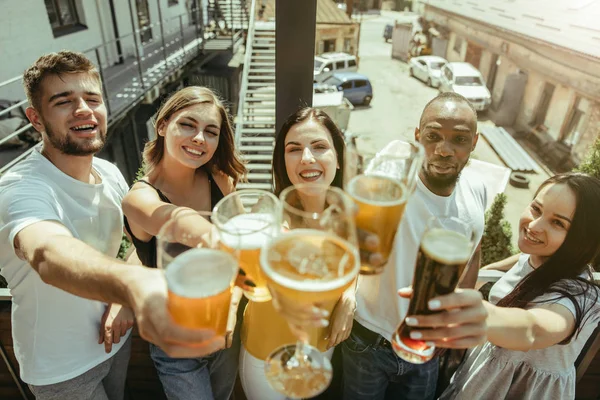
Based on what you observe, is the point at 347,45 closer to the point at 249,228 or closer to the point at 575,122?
the point at 575,122

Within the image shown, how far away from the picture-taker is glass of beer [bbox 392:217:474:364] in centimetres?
117

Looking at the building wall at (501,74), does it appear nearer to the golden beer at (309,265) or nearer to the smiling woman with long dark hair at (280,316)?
the smiling woman with long dark hair at (280,316)

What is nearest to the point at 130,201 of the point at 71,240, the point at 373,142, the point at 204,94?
the point at 71,240

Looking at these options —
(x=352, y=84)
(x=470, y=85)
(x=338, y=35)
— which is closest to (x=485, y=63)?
(x=470, y=85)

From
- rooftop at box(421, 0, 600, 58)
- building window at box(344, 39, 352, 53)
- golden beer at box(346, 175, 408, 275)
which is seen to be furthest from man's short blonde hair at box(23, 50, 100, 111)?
building window at box(344, 39, 352, 53)

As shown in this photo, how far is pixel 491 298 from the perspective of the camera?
207 centimetres

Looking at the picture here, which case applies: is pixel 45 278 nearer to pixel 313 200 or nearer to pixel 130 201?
pixel 130 201

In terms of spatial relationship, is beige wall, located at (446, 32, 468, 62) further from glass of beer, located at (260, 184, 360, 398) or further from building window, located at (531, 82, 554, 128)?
glass of beer, located at (260, 184, 360, 398)

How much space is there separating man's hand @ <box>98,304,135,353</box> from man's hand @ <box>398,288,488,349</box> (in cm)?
152

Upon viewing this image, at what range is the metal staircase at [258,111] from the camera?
866 centimetres

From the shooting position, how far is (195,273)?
1109 millimetres

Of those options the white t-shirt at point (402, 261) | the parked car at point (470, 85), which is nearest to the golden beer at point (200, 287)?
the white t-shirt at point (402, 261)

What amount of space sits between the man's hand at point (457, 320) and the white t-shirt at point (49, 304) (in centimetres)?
163

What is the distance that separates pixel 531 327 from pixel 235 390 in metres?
1.75
